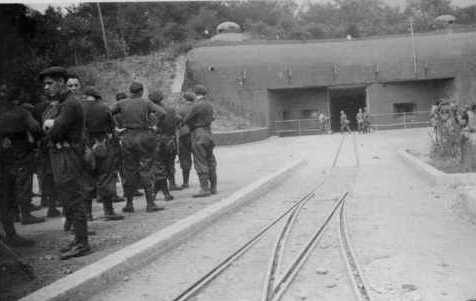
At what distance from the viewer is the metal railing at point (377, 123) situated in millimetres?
25422

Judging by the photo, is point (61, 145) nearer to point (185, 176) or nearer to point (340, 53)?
point (185, 176)

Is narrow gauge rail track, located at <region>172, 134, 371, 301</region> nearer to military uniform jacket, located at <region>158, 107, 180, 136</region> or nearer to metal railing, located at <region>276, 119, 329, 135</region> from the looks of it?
military uniform jacket, located at <region>158, 107, 180, 136</region>

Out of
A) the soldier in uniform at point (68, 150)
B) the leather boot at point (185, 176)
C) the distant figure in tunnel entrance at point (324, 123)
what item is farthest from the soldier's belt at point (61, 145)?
the distant figure in tunnel entrance at point (324, 123)

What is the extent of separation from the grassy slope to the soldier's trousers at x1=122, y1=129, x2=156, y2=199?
14.3 meters

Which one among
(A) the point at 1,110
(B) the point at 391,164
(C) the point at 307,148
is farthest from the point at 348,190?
(C) the point at 307,148

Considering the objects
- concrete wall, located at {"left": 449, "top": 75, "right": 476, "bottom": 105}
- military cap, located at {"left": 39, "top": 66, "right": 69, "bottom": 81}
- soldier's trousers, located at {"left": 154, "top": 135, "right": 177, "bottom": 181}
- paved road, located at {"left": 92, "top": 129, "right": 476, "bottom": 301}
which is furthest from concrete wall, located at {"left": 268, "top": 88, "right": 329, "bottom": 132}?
military cap, located at {"left": 39, "top": 66, "right": 69, "bottom": 81}

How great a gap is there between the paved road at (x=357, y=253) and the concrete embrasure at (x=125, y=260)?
0.09m

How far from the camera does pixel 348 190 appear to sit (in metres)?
8.20

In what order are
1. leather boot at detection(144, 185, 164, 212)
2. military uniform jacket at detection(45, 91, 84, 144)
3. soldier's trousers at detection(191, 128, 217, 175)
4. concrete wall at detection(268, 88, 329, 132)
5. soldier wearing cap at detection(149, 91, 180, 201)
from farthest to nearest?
1. concrete wall at detection(268, 88, 329, 132)
2. soldier's trousers at detection(191, 128, 217, 175)
3. soldier wearing cap at detection(149, 91, 180, 201)
4. leather boot at detection(144, 185, 164, 212)
5. military uniform jacket at detection(45, 91, 84, 144)

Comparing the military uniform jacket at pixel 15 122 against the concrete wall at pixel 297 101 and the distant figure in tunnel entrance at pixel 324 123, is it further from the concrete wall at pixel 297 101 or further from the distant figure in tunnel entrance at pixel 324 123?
the distant figure in tunnel entrance at pixel 324 123

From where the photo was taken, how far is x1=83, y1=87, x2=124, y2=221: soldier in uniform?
224 inches

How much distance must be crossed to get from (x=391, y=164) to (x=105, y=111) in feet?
25.2

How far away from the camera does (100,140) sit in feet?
18.9

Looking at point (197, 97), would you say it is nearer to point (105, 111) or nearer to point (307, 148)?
point (105, 111)
